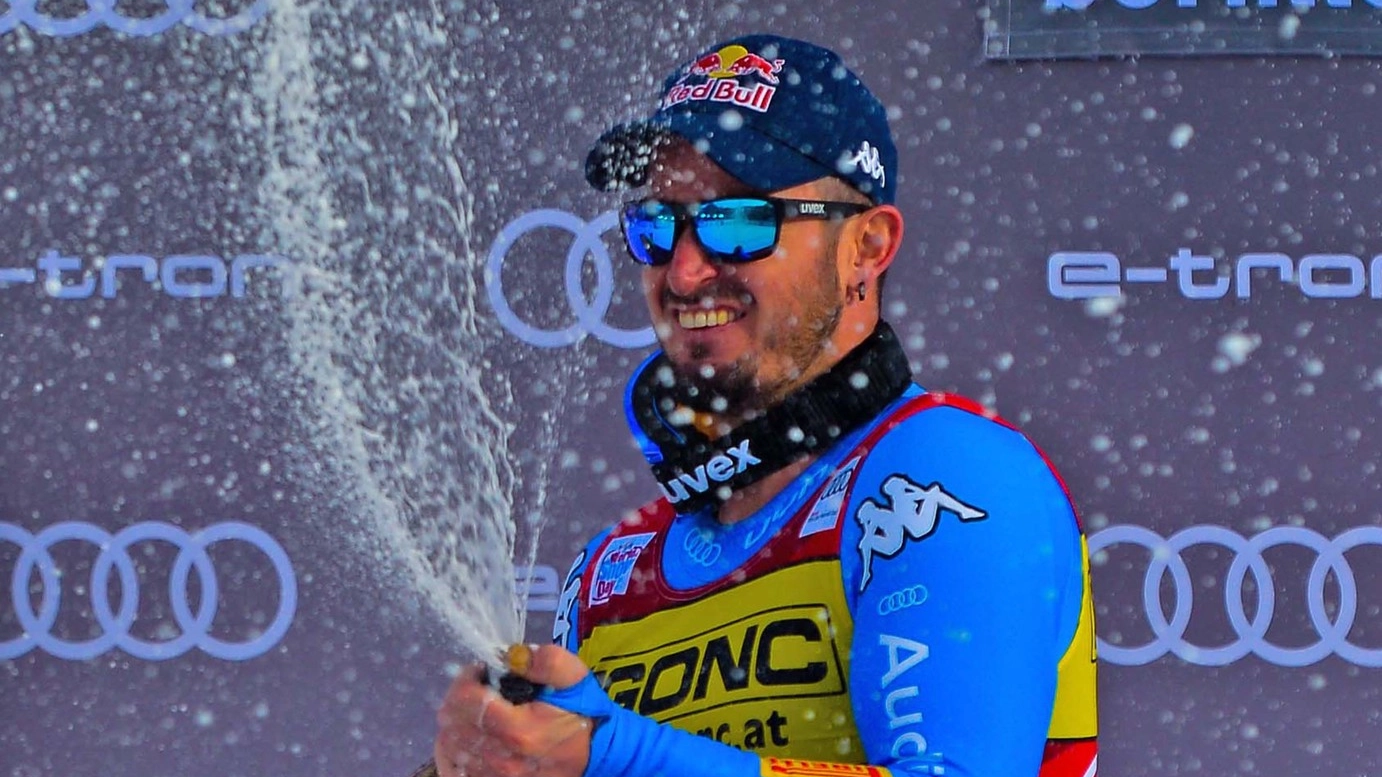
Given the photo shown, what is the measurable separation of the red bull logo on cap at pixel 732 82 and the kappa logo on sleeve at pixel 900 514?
473 millimetres

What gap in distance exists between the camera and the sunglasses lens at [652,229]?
1.65m

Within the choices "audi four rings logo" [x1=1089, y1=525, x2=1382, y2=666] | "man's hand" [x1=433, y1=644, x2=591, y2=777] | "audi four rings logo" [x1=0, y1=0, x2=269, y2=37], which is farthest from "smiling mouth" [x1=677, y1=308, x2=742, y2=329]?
"audi four rings logo" [x1=0, y1=0, x2=269, y2=37]

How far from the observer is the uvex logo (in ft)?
5.38

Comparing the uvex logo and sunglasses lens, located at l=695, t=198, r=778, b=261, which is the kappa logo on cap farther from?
the uvex logo

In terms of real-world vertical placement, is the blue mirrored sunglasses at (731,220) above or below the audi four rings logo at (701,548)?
above

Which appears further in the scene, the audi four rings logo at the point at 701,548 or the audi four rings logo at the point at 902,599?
the audi four rings logo at the point at 701,548

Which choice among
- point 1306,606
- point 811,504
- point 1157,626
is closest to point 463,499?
point 1157,626

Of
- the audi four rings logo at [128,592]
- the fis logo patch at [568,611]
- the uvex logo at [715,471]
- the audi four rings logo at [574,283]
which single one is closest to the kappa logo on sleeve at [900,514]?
the uvex logo at [715,471]

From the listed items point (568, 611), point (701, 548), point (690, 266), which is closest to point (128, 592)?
point (568, 611)

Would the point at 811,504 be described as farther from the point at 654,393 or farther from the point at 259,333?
the point at 259,333

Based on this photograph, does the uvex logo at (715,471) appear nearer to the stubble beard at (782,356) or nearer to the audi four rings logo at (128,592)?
the stubble beard at (782,356)

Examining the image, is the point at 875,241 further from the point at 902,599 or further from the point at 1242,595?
the point at 1242,595

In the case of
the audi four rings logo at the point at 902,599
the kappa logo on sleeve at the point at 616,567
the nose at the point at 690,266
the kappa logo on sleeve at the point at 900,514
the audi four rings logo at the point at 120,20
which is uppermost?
the audi four rings logo at the point at 120,20

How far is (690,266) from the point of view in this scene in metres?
1.64
